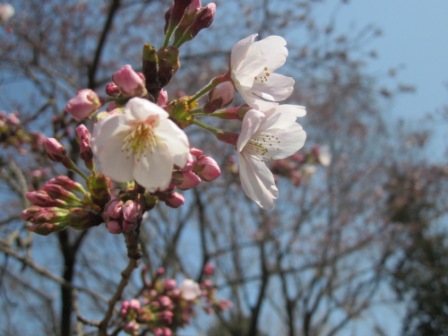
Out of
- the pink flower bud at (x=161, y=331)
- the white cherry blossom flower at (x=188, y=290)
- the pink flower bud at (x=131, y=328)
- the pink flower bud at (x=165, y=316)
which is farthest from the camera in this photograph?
the white cherry blossom flower at (x=188, y=290)

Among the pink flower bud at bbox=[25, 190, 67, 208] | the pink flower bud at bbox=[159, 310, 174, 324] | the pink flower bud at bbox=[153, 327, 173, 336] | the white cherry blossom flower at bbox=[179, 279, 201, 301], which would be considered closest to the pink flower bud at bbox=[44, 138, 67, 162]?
the pink flower bud at bbox=[25, 190, 67, 208]

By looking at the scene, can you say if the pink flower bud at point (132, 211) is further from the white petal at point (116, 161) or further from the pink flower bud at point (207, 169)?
the pink flower bud at point (207, 169)

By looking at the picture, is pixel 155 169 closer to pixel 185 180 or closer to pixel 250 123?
pixel 185 180

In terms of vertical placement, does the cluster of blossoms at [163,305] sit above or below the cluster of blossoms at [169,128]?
below

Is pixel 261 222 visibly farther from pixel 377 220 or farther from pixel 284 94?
pixel 284 94

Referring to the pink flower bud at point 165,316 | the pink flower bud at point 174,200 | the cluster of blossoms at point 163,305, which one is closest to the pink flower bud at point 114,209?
the pink flower bud at point 174,200

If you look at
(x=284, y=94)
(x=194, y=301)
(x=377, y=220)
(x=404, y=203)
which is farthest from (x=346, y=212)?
(x=284, y=94)

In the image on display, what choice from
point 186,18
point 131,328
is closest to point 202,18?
point 186,18
